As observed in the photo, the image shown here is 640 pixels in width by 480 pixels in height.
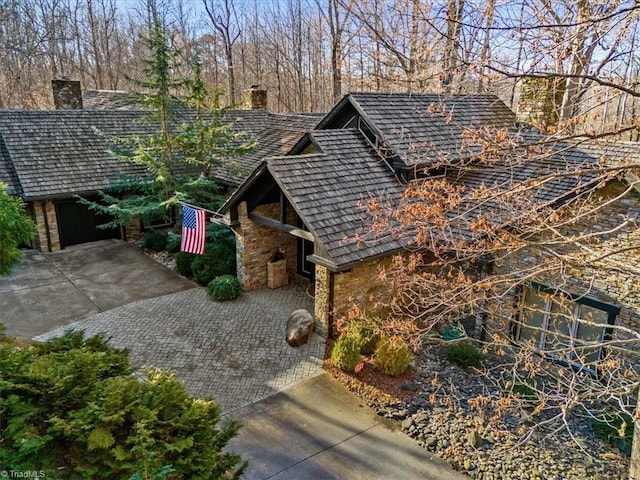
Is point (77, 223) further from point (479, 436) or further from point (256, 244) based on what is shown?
point (479, 436)

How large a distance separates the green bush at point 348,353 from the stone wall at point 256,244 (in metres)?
4.70

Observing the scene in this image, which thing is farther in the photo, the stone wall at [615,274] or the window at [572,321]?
the window at [572,321]

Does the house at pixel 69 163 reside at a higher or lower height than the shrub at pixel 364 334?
higher

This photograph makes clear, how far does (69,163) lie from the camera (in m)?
17.0

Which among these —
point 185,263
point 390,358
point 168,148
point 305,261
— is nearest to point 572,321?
point 390,358

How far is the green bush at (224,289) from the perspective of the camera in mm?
12797

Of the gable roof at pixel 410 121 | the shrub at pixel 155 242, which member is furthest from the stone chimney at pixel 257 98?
the shrub at pixel 155 242

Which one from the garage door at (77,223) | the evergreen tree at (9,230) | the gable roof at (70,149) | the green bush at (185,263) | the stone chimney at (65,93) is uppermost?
the stone chimney at (65,93)

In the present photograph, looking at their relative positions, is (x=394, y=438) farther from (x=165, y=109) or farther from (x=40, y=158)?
(x=40, y=158)

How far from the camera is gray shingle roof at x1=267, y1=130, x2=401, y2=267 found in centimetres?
1010

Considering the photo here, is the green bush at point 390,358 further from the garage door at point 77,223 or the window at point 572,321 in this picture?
the garage door at point 77,223

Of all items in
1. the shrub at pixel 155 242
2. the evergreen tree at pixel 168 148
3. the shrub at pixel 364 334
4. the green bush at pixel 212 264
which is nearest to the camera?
the shrub at pixel 364 334

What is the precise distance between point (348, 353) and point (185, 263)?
24.2 ft

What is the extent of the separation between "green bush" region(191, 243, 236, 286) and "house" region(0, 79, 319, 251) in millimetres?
3700
